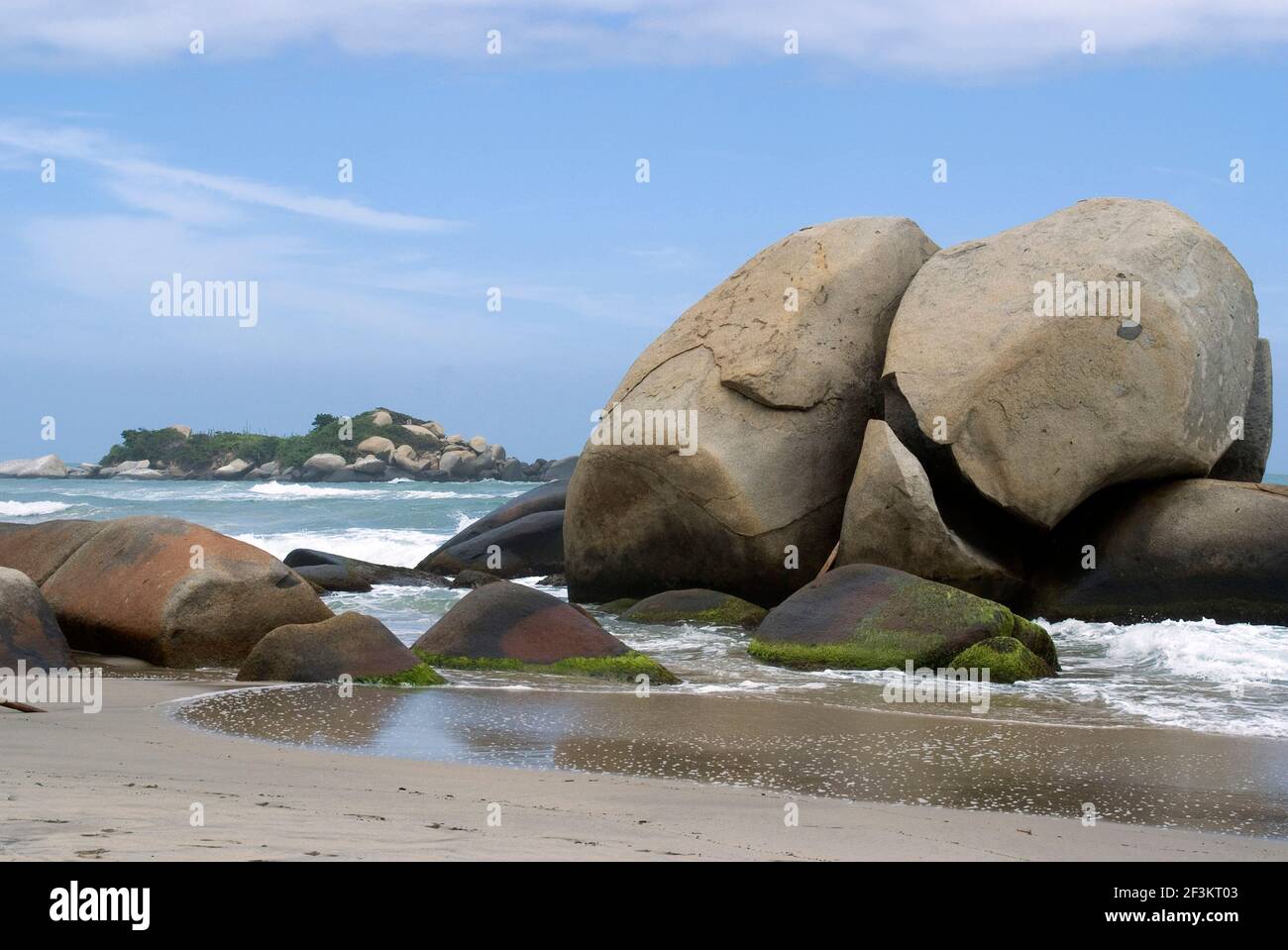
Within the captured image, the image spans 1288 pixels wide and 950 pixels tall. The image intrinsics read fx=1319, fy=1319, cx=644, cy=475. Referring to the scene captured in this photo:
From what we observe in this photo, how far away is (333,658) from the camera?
25.8 feet

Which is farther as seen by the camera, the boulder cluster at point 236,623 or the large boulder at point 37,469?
the large boulder at point 37,469

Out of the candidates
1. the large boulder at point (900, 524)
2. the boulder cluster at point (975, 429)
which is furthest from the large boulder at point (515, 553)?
the large boulder at point (900, 524)

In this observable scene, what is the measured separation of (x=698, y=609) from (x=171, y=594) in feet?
15.4

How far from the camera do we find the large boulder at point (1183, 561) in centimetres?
1108

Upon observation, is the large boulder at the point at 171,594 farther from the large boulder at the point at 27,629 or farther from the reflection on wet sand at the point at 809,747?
the reflection on wet sand at the point at 809,747

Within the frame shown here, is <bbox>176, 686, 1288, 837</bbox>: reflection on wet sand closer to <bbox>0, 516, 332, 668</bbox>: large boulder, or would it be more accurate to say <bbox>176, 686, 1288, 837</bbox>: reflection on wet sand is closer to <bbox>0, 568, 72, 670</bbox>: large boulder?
<bbox>0, 568, 72, 670</bbox>: large boulder

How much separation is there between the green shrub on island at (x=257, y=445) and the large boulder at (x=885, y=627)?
55.2 meters

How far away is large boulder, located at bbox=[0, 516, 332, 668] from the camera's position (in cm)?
877

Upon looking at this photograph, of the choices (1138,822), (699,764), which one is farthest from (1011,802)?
(699,764)

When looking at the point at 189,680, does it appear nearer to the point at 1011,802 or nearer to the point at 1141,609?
the point at 1011,802

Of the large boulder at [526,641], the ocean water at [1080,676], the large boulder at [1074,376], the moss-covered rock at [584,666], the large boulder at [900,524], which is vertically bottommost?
the ocean water at [1080,676]

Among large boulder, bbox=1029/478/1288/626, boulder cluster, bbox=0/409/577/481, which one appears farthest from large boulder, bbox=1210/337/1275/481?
boulder cluster, bbox=0/409/577/481

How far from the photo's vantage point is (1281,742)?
6477 mm

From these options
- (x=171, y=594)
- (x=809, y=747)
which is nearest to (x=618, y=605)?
(x=171, y=594)
